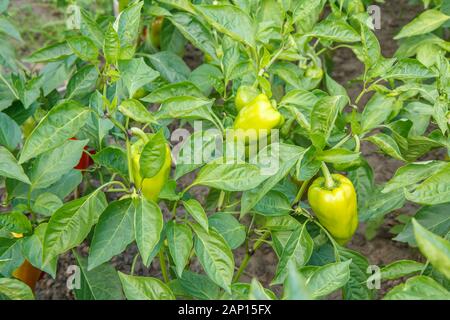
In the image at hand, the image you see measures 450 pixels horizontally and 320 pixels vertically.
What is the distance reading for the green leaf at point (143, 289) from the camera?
981 millimetres

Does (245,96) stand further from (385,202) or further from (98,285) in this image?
(98,285)

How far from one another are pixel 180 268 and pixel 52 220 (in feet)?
0.73

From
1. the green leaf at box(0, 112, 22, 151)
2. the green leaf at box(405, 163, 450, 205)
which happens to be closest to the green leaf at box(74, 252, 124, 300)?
the green leaf at box(0, 112, 22, 151)

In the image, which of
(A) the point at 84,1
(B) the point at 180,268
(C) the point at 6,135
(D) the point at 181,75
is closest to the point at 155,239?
(B) the point at 180,268

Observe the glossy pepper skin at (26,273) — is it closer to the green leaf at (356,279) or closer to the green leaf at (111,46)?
the green leaf at (111,46)

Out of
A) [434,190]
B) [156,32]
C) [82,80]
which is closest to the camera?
[434,190]

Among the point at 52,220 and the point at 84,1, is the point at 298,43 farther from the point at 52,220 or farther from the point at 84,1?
the point at 84,1

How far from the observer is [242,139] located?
1.26 metres

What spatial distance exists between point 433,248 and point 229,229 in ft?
1.65

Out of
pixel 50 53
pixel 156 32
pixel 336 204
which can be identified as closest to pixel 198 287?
pixel 336 204

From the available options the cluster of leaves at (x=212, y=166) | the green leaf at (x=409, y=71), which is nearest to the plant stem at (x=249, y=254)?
the cluster of leaves at (x=212, y=166)

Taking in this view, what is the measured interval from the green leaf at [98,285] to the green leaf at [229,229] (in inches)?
11.1

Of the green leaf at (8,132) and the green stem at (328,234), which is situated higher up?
the green leaf at (8,132)

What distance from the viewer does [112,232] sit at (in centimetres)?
113
